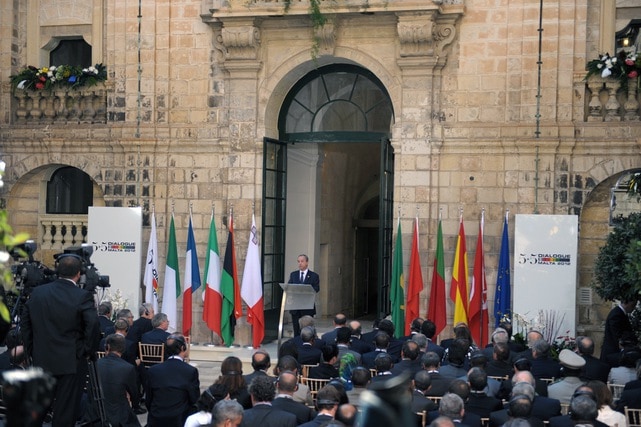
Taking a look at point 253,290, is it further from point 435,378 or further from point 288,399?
point 288,399

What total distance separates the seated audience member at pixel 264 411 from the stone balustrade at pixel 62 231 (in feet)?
35.2

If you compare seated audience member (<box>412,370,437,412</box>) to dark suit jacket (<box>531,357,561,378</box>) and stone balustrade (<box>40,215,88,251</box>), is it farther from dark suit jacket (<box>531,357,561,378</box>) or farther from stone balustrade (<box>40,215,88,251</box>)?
stone balustrade (<box>40,215,88,251</box>)

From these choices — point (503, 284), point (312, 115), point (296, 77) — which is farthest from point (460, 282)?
point (296, 77)

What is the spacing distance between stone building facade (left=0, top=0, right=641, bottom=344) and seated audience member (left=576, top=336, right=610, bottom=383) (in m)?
4.56

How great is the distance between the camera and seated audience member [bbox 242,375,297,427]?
23.4 ft

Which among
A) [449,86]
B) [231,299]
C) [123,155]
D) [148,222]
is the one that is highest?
[449,86]

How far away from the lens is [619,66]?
14.4m

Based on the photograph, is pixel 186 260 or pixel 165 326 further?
pixel 186 260

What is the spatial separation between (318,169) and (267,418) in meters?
12.0

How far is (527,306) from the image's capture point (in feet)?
46.5

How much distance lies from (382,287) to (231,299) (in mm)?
2382

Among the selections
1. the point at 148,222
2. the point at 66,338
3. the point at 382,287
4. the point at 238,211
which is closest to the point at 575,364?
the point at 66,338

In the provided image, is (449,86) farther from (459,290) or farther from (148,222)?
(148,222)

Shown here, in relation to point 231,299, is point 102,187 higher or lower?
higher
